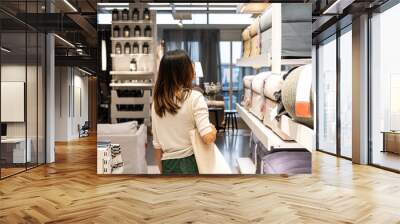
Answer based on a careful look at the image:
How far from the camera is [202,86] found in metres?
4.70

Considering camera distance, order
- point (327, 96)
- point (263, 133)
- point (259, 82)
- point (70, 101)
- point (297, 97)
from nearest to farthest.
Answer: point (297, 97) → point (263, 133) → point (259, 82) → point (327, 96) → point (70, 101)

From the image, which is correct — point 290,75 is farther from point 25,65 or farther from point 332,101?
point 332,101

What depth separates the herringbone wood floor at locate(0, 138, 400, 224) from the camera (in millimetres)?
3375

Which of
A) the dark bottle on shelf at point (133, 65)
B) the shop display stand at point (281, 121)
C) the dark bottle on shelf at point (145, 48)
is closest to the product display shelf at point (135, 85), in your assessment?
the dark bottle on shelf at point (133, 65)

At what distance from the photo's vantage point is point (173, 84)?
3.99 m

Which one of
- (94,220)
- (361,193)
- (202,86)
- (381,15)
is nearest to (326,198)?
(361,193)

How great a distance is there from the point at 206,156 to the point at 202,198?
370 mm

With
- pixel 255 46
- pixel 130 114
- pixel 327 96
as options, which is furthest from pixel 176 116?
pixel 327 96

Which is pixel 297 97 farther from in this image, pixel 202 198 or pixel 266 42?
pixel 202 198

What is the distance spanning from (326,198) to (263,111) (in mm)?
1111

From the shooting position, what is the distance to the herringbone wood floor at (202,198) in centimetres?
338

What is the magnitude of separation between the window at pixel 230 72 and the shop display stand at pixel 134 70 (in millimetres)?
718

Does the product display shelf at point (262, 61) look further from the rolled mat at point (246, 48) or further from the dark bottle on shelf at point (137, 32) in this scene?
the dark bottle on shelf at point (137, 32)

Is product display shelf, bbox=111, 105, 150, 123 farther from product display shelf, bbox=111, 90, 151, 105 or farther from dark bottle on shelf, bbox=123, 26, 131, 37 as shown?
dark bottle on shelf, bbox=123, 26, 131, 37
